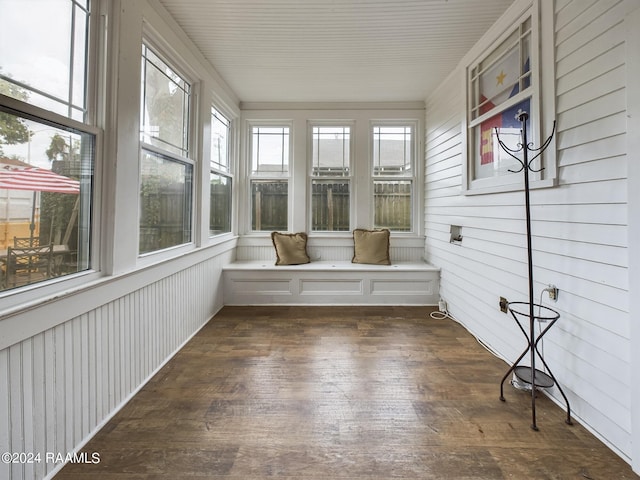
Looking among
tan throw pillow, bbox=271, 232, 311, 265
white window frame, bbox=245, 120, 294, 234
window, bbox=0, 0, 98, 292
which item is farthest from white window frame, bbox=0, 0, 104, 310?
white window frame, bbox=245, 120, 294, 234

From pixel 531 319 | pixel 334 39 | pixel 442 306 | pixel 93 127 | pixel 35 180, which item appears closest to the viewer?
pixel 35 180

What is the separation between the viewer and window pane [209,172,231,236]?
3.20m

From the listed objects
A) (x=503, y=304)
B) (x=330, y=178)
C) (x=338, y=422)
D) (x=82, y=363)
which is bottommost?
(x=338, y=422)

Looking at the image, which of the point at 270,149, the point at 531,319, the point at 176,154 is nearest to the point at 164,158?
the point at 176,154

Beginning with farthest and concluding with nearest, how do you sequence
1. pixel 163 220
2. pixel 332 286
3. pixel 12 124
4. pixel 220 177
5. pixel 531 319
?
pixel 332 286 → pixel 220 177 → pixel 163 220 → pixel 531 319 → pixel 12 124

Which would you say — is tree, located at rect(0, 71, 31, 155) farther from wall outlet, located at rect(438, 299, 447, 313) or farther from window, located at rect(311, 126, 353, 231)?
wall outlet, located at rect(438, 299, 447, 313)

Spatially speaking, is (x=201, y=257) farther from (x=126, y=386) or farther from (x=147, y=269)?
(x=126, y=386)

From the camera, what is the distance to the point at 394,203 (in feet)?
13.3

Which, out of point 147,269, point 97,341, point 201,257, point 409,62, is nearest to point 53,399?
point 97,341

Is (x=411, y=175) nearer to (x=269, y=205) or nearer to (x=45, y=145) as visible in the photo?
(x=269, y=205)

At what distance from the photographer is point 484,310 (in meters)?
2.52

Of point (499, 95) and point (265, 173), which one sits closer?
point (499, 95)

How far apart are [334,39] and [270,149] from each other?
189 cm

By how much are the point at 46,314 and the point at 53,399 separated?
1.29 ft
